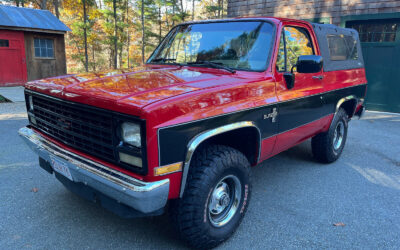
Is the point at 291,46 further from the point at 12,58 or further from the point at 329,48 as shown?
the point at 12,58

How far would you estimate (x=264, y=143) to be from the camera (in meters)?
3.05

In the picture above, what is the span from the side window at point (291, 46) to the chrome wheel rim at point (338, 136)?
5.09 ft

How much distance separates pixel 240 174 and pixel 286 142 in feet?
3.39

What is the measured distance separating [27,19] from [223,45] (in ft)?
44.3

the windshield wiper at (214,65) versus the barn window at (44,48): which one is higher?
the barn window at (44,48)

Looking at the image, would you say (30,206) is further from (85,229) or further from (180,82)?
(180,82)

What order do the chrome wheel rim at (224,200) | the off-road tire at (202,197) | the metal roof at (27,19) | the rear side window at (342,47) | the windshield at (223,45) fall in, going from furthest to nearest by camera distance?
the metal roof at (27,19), the rear side window at (342,47), the windshield at (223,45), the chrome wheel rim at (224,200), the off-road tire at (202,197)

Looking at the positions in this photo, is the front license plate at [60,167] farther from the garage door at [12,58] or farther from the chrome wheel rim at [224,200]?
the garage door at [12,58]

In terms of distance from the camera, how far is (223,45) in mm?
3359

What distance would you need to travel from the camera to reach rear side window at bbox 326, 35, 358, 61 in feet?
14.3

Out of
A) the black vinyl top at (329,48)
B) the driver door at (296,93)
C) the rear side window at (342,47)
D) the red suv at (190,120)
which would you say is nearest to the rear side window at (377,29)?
the rear side window at (342,47)

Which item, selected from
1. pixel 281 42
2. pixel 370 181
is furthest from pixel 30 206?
pixel 370 181

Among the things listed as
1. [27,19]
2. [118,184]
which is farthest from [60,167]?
[27,19]

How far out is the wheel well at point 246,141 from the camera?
2.88 meters
